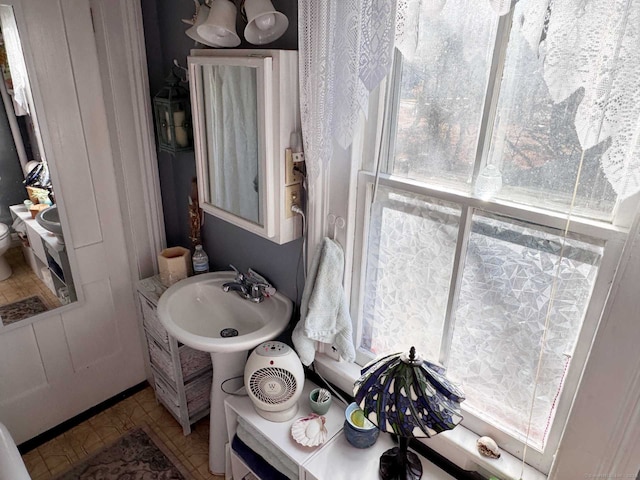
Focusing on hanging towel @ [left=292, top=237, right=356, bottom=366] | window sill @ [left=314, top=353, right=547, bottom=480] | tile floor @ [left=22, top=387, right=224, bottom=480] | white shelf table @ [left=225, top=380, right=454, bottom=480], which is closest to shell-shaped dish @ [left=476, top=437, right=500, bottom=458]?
window sill @ [left=314, top=353, right=547, bottom=480]

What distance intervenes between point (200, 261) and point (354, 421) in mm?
971

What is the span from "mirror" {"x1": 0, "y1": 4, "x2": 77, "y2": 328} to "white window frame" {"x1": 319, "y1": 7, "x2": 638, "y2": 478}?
1202 mm

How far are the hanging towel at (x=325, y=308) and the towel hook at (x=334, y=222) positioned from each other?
0.04 meters

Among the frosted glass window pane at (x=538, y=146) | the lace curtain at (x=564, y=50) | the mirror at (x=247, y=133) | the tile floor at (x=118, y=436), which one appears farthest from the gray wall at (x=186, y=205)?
the tile floor at (x=118, y=436)

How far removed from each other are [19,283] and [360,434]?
1.51 m

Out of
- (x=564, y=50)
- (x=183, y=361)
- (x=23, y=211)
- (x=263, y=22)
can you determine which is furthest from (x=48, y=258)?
(x=564, y=50)

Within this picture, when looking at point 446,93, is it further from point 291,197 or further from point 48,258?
point 48,258

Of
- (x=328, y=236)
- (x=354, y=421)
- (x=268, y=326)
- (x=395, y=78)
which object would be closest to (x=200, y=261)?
(x=268, y=326)

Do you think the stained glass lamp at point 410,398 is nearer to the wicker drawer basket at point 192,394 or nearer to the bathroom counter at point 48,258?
the wicker drawer basket at point 192,394

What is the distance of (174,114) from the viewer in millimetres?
1663

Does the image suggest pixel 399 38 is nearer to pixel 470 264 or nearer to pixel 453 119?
pixel 453 119

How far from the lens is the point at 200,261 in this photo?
1.89m

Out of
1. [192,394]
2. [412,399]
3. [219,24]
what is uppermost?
[219,24]

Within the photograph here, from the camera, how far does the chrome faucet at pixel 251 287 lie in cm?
163
